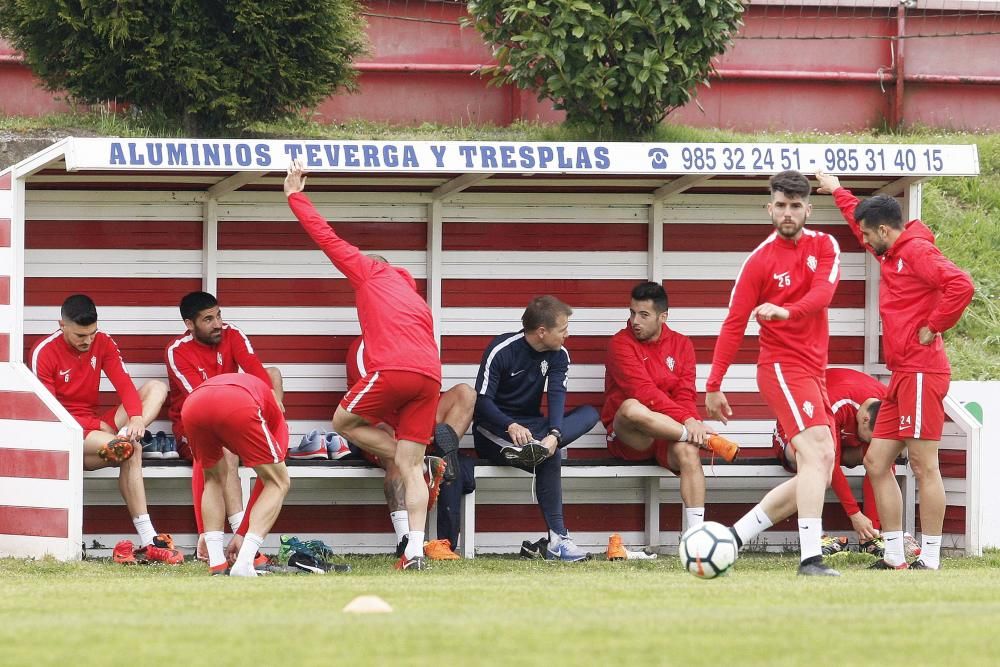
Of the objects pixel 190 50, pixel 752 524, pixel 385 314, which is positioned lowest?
pixel 752 524

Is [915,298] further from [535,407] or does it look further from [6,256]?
[6,256]

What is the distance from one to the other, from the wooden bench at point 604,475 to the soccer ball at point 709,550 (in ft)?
7.76

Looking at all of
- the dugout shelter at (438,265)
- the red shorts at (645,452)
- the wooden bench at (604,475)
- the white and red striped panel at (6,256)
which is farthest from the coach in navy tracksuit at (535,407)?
the white and red striped panel at (6,256)

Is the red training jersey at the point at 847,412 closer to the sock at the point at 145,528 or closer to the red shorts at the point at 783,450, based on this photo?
the red shorts at the point at 783,450

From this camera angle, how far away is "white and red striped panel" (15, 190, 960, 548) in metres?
9.98

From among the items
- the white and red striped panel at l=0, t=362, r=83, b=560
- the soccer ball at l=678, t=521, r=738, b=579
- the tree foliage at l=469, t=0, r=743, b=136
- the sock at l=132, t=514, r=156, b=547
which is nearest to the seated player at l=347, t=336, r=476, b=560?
the sock at l=132, t=514, r=156, b=547

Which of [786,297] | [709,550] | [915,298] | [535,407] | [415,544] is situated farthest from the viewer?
[535,407]

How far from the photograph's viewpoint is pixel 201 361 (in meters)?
9.74

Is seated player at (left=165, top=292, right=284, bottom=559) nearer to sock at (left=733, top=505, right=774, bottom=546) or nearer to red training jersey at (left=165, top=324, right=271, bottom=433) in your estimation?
red training jersey at (left=165, top=324, right=271, bottom=433)

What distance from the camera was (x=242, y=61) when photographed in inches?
510

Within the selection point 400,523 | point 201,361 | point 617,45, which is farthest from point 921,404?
point 617,45

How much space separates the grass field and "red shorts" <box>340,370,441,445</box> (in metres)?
1.02

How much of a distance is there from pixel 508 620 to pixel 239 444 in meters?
2.70

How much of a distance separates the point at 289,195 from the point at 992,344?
22.6 feet
